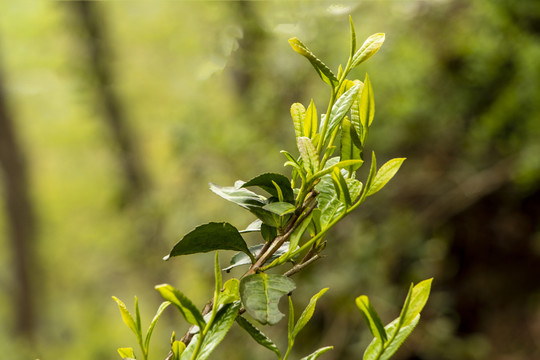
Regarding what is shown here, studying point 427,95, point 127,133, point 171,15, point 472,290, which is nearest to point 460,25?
point 427,95

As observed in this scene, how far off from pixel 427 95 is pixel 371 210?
587 millimetres

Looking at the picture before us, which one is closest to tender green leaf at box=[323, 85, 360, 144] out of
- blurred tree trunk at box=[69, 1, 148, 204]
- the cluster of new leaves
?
the cluster of new leaves

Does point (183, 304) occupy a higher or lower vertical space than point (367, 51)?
lower

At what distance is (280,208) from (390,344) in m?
0.14

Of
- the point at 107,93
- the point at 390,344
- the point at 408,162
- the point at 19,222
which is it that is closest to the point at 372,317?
the point at 390,344

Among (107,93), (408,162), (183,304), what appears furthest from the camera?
(107,93)

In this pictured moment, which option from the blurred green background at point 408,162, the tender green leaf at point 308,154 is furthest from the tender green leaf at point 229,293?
the blurred green background at point 408,162

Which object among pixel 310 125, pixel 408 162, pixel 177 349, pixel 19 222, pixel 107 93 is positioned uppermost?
pixel 310 125

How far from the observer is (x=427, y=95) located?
2518 mm

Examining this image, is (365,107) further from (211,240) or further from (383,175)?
(211,240)

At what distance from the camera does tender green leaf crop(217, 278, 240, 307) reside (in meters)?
0.41

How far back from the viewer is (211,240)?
441 millimetres

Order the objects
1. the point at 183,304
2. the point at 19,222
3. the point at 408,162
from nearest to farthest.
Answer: the point at 183,304
the point at 408,162
the point at 19,222

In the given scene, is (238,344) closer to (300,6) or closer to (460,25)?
(300,6)
